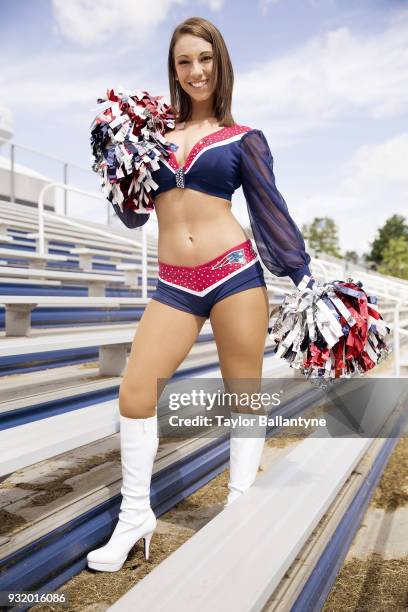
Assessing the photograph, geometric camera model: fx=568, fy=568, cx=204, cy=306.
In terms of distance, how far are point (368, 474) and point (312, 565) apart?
104cm

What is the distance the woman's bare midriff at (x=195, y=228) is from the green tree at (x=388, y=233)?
5975 cm

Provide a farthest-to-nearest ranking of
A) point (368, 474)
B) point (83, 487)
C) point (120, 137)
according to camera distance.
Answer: point (368, 474)
point (83, 487)
point (120, 137)

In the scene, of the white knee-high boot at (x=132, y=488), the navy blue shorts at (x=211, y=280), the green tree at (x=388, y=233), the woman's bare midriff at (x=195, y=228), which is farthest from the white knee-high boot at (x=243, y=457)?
the green tree at (x=388, y=233)

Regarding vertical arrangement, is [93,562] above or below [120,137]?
below

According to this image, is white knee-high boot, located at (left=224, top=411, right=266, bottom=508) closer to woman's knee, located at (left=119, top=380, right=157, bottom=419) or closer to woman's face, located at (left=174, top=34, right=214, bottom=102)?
woman's knee, located at (left=119, top=380, right=157, bottom=419)

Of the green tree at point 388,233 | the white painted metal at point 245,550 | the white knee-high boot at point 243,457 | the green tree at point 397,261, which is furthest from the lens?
the green tree at point 388,233

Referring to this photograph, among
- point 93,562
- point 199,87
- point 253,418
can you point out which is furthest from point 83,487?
point 199,87

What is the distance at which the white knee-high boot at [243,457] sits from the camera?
1.70 meters

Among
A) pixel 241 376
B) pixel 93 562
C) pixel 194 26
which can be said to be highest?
pixel 194 26

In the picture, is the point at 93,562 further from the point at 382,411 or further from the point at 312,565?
the point at 382,411

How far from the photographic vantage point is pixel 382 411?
12.1 feet

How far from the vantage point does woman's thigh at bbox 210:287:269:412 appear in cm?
158

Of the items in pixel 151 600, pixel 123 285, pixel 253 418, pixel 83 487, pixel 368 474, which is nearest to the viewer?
pixel 151 600

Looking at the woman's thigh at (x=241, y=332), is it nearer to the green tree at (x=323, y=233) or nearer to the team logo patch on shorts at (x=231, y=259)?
the team logo patch on shorts at (x=231, y=259)
